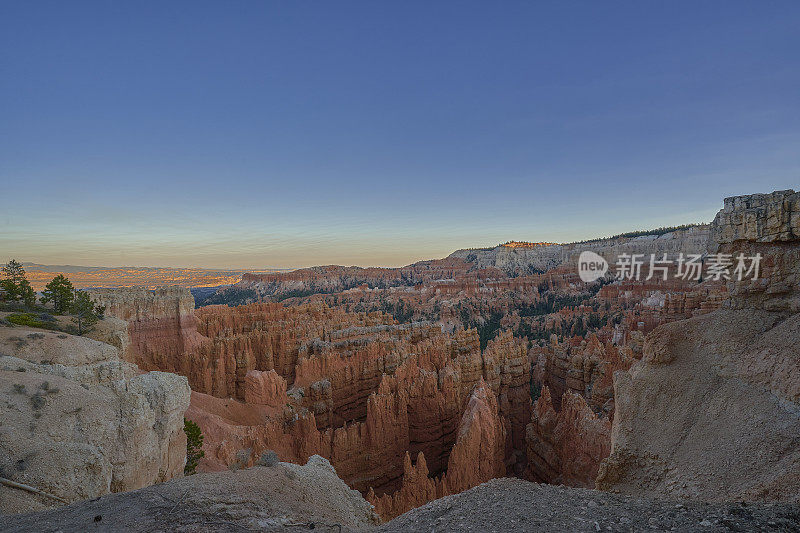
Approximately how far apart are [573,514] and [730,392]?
424 cm

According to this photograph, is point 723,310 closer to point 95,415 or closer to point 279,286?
point 95,415

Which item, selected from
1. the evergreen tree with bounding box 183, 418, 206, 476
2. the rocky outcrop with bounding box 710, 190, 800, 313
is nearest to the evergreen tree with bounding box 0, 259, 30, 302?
the evergreen tree with bounding box 183, 418, 206, 476

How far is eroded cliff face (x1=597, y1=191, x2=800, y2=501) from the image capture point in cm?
486

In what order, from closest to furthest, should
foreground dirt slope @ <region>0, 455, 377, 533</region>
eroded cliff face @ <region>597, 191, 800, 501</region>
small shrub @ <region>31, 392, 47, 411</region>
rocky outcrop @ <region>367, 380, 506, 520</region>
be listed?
1. foreground dirt slope @ <region>0, 455, 377, 533</region>
2. eroded cliff face @ <region>597, 191, 800, 501</region>
3. small shrub @ <region>31, 392, 47, 411</region>
4. rocky outcrop @ <region>367, 380, 506, 520</region>

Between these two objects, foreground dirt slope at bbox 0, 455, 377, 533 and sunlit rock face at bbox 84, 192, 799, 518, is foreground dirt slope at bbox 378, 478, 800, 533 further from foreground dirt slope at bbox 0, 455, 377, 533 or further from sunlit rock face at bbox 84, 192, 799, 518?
foreground dirt slope at bbox 0, 455, 377, 533

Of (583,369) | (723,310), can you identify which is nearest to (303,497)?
(723,310)

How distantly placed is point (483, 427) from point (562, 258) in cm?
11868

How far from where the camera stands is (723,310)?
8062mm

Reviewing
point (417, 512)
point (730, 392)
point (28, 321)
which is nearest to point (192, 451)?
point (28, 321)

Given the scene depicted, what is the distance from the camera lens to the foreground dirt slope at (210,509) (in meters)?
4.00

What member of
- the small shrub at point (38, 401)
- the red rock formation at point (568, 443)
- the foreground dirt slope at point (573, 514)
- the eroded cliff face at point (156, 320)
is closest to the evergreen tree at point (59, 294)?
the eroded cliff face at point (156, 320)

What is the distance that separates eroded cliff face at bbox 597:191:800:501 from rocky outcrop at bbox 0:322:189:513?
8472 mm

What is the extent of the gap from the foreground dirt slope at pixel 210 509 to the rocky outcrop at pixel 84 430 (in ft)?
3.45

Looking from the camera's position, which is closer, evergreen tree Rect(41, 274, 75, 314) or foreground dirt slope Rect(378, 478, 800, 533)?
foreground dirt slope Rect(378, 478, 800, 533)
